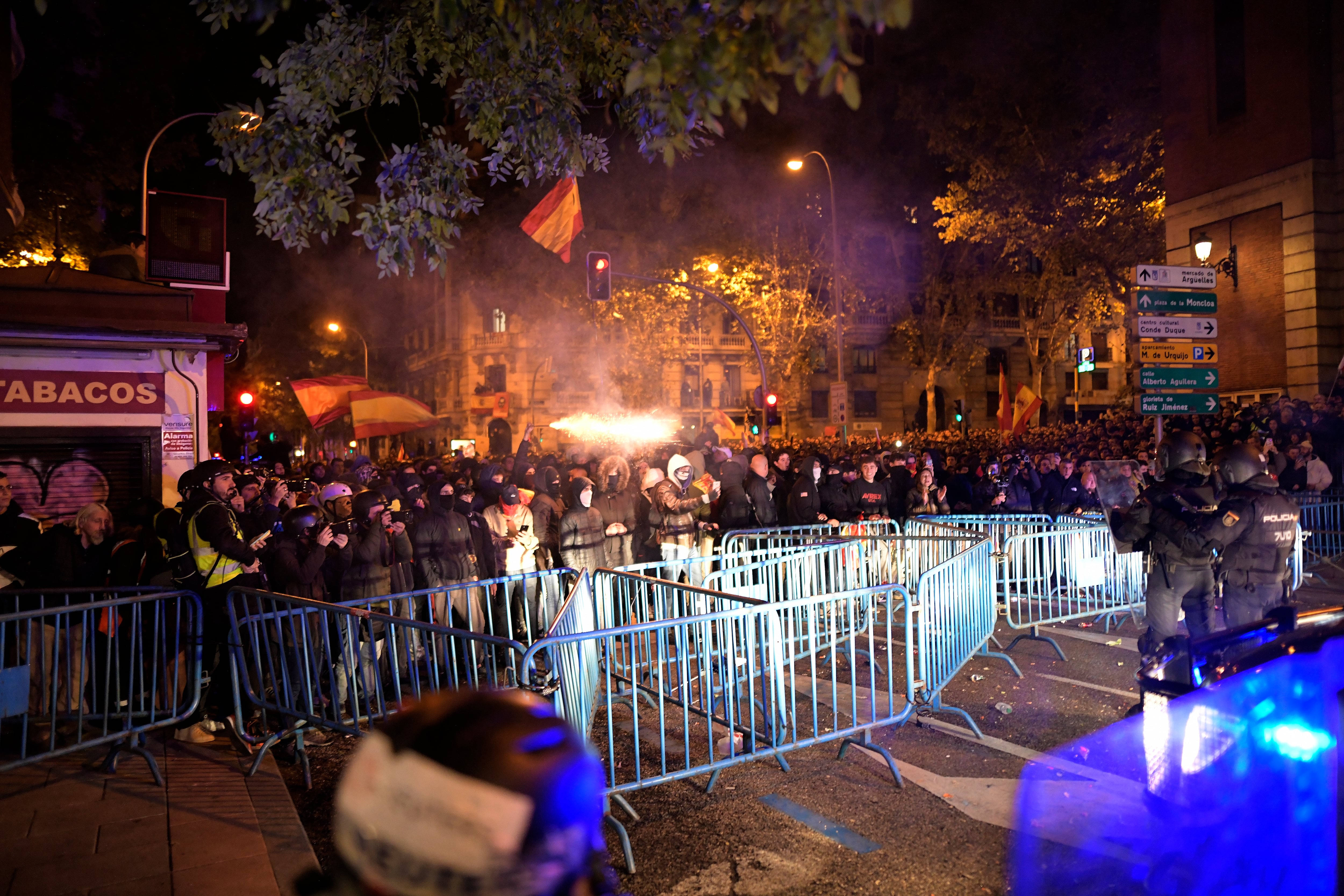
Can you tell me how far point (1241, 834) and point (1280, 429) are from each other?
1335 centimetres

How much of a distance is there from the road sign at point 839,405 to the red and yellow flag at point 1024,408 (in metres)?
3.44

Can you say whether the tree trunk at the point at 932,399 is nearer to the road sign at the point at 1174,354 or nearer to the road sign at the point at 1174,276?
the road sign at the point at 1174,354

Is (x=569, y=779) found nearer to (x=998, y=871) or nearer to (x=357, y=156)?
(x=998, y=871)

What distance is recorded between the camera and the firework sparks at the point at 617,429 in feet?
109

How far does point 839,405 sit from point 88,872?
1647 centimetres

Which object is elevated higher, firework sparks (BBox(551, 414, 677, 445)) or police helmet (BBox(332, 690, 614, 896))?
firework sparks (BBox(551, 414, 677, 445))

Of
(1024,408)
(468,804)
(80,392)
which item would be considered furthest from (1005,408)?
(468,804)

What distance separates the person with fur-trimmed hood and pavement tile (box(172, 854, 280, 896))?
4930 mm

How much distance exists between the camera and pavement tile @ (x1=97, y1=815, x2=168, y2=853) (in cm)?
419

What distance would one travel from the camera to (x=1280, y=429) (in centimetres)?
1382

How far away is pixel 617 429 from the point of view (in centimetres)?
3509

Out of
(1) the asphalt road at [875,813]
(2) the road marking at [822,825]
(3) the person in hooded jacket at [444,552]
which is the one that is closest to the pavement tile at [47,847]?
(1) the asphalt road at [875,813]

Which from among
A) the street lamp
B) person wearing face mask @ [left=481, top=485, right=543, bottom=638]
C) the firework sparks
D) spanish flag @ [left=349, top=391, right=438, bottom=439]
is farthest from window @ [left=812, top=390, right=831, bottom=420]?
person wearing face mask @ [left=481, top=485, right=543, bottom=638]

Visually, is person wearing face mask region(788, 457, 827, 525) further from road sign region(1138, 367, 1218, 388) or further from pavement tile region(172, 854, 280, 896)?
pavement tile region(172, 854, 280, 896)
